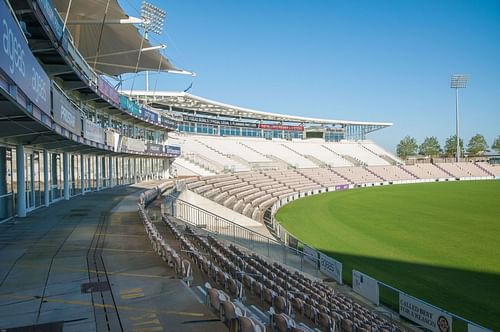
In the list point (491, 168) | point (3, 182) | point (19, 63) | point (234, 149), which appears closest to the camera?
point (19, 63)

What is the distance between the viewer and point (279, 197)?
35719 mm

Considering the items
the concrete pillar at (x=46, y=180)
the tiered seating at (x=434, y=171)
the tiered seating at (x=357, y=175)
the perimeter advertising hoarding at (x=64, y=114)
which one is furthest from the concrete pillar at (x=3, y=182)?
the tiered seating at (x=434, y=171)

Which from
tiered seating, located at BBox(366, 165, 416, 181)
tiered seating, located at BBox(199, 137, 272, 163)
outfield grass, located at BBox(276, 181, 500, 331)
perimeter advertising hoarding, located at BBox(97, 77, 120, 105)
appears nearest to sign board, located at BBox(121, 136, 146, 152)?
perimeter advertising hoarding, located at BBox(97, 77, 120, 105)

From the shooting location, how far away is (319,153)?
68.5m

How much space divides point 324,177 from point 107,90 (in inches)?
1468

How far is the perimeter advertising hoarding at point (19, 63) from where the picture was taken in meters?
5.93

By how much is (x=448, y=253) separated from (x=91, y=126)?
17.7 m

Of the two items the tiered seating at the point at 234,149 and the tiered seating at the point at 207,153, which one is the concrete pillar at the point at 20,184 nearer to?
the tiered seating at the point at 207,153

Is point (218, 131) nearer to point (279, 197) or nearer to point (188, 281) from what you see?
point (279, 197)

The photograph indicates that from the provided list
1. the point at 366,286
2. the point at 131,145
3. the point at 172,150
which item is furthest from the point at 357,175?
the point at 366,286

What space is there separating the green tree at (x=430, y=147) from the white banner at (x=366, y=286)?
126 meters

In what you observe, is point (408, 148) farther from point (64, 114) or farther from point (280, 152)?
point (64, 114)

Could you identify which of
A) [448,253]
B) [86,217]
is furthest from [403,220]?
[86,217]

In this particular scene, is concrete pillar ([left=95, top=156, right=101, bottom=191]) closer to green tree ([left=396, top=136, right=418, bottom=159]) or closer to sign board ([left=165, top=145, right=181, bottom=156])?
sign board ([left=165, top=145, right=181, bottom=156])
